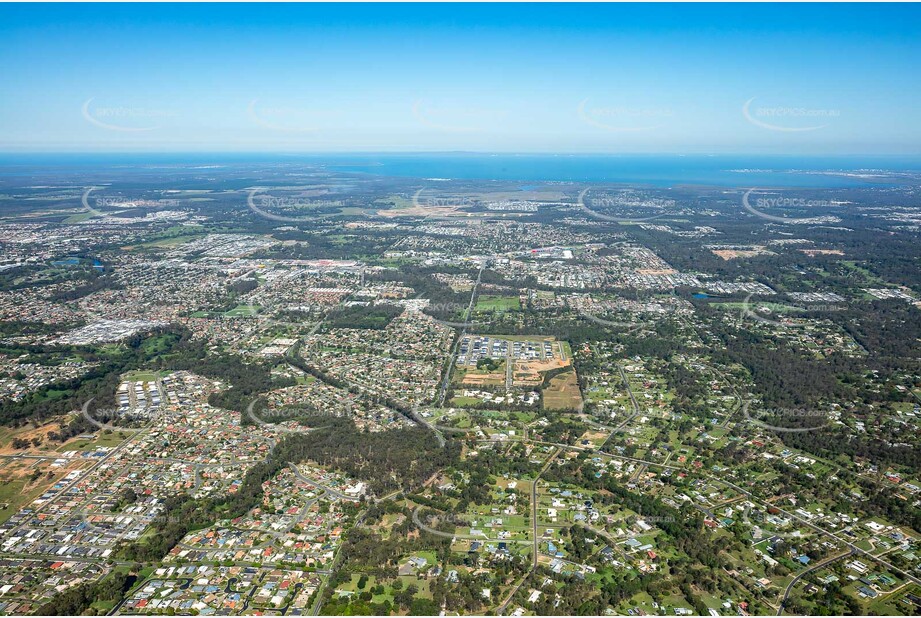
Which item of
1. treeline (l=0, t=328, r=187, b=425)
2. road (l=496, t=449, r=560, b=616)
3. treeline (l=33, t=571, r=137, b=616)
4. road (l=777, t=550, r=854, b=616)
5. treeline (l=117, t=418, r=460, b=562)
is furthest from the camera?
treeline (l=0, t=328, r=187, b=425)

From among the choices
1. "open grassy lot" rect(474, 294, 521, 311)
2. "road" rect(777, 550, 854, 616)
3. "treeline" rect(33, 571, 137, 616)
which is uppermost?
"open grassy lot" rect(474, 294, 521, 311)

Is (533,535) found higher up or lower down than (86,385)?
lower down

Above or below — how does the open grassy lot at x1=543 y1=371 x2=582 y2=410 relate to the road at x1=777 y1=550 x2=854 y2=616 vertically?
above

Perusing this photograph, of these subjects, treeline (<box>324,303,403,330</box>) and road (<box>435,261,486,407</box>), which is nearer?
road (<box>435,261,486,407</box>)

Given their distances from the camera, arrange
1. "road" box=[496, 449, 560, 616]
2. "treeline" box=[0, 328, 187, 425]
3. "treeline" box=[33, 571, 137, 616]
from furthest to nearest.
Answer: "treeline" box=[0, 328, 187, 425] < "road" box=[496, 449, 560, 616] < "treeline" box=[33, 571, 137, 616]

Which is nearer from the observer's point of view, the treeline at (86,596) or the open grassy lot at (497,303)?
the treeline at (86,596)

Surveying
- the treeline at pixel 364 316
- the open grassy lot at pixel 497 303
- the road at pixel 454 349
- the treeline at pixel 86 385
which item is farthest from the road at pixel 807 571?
the treeline at pixel 86 385

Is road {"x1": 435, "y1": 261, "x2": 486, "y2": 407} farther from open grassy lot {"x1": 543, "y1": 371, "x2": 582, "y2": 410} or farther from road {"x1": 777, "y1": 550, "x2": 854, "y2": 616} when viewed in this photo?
road {"x1": 777, "y1": 550, "x2": 854, "y2": 616}

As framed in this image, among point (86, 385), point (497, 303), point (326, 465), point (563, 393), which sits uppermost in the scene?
point (497, 303)

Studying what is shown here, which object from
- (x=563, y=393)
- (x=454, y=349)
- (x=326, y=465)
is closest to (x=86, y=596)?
(x=326, y=465)

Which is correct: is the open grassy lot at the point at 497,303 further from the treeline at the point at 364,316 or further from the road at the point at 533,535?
the road at the point at 533,535

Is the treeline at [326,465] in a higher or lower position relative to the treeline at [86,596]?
higher

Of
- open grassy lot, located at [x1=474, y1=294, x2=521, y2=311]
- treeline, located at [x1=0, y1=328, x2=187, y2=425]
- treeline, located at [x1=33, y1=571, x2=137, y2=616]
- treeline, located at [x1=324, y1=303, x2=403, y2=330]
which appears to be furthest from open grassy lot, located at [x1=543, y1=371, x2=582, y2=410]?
treeline, located at [x1=0, y1=328, x2=187, y2=425]

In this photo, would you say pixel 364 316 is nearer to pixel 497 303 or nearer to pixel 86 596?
A: pixel 497 303
